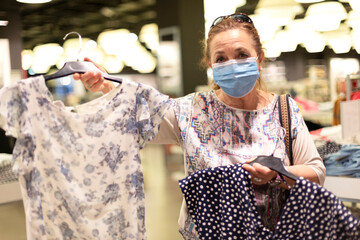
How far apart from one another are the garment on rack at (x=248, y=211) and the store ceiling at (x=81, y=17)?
3.76 metres

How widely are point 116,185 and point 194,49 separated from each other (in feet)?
14.6

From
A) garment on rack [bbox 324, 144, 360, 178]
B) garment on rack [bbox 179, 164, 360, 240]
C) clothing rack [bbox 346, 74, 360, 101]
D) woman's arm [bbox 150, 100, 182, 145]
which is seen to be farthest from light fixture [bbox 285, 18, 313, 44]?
garment on rack [bbox 179, 164, 360, 240]

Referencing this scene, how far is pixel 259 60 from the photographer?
1.84 m

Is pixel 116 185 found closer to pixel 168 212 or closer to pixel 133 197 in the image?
pixel 133 197

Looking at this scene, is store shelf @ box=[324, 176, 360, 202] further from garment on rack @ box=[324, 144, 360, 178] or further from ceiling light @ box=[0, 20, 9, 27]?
ceiling light @ box=[0, 20, 9, 27]

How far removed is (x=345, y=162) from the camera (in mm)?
2967

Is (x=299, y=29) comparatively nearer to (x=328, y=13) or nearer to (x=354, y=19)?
(x=354, y=19)

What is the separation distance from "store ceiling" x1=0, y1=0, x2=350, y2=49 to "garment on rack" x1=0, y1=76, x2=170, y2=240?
339 centimetres

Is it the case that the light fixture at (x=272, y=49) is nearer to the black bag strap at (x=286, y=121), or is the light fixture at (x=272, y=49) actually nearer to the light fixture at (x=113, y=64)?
the light fixture at (x=113, y=64)

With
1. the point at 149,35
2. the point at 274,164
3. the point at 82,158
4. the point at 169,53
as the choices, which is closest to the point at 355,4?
the point at 169,53

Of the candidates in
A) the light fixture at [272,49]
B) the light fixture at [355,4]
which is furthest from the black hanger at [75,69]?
the light fixture at [272,49]

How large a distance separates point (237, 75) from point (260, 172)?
0.42m

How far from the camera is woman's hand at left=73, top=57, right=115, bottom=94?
5.47ft

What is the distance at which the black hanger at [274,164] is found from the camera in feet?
4.87
